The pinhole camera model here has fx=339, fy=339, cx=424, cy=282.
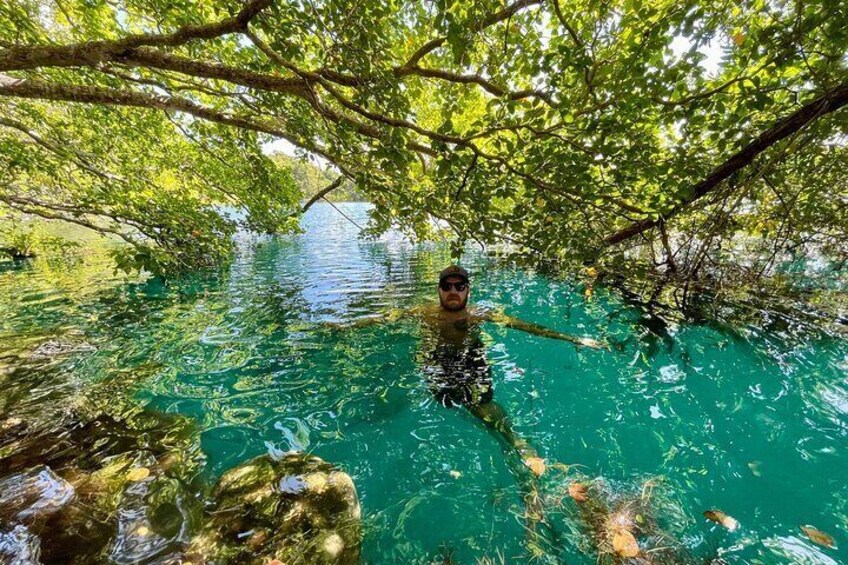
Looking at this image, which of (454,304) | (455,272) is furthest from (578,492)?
(455,272)

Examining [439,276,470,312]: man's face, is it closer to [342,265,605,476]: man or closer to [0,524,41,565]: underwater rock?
[342,265,605,476]: man

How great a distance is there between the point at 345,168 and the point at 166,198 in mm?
6375

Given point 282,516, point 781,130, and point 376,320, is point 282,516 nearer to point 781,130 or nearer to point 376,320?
point 376,320

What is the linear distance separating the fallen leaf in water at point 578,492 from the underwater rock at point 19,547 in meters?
5.19

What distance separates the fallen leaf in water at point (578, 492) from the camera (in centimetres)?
395

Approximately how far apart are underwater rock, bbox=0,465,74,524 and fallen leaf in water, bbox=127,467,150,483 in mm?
491

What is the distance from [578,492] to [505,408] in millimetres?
1982

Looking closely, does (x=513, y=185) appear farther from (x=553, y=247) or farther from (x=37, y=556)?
(x=37, y=556)

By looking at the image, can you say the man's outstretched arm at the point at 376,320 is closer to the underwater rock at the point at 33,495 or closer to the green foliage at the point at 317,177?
the green foliage at the point at 317,177

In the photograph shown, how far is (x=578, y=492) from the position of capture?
4.04 m

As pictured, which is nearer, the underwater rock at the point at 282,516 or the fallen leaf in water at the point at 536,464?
the underwater rock at the point at 282,516

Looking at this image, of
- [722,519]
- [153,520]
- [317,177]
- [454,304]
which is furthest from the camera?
[317,177]

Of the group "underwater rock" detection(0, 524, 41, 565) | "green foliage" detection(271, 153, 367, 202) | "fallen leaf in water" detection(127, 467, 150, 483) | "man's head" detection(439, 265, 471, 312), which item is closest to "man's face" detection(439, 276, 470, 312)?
"man's head" detection(439, 265, 471, 312)

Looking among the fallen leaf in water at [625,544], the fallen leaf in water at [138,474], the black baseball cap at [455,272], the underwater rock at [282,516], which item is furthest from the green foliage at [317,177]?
the fallen leaf in water at [625,544]
